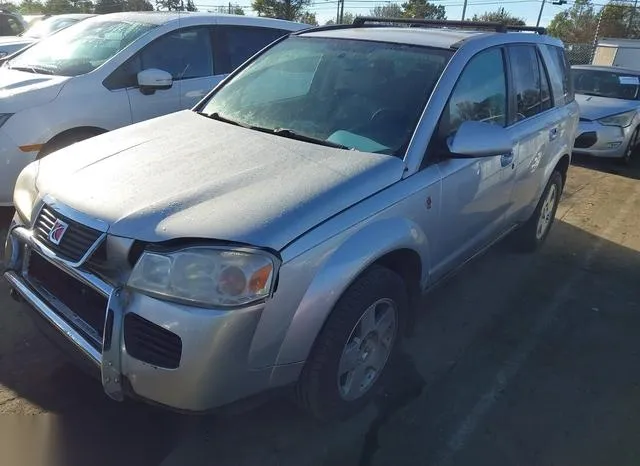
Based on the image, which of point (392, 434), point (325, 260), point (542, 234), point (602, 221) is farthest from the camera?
point (602, 221)

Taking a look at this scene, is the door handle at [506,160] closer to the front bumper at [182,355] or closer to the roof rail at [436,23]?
the roof rail at [436,23]

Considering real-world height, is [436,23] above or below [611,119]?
above

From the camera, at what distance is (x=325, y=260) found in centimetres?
215

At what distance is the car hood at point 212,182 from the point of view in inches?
81.6

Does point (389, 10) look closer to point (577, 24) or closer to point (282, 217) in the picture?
point (577, 24)

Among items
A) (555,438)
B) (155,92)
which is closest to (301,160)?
(555,438)

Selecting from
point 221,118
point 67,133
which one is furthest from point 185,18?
point 221,118

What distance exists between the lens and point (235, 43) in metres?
5.63

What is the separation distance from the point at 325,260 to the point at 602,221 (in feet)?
15.9

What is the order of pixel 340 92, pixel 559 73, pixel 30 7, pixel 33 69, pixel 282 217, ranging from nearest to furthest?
pixel 282 217 < pixel 340 92 < pixel 559 73 < pixel 33 69 < pixel 30 7

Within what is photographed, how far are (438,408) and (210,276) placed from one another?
1471 mm

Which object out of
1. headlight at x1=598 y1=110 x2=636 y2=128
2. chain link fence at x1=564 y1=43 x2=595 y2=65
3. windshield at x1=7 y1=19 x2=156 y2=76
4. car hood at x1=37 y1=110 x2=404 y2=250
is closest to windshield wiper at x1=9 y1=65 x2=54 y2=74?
windshield at x1=7 y1=19 x2=156 y2=76

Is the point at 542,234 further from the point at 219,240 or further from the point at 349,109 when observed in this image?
the point at 219,240

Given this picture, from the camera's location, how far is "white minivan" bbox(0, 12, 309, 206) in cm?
421
